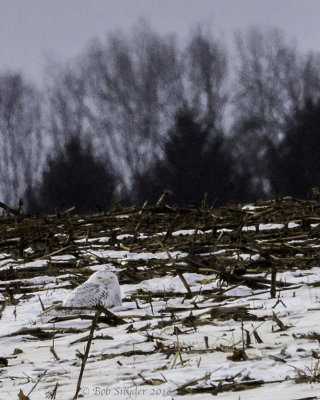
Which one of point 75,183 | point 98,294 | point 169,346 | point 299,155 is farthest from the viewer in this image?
point 75,183

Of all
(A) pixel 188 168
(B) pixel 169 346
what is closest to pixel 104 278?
(B) pixel 169 346

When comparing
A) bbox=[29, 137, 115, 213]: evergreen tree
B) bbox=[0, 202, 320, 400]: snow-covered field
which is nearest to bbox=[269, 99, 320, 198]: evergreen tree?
bbox=[29, 137, 115, 213]: evergreen tree

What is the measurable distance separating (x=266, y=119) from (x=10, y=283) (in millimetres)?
21838

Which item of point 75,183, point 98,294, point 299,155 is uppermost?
point 98,294

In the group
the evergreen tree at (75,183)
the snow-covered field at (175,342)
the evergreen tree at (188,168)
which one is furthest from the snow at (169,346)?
the evergreen tree at (75,183)

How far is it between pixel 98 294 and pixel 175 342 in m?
1.18

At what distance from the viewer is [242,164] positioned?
77.5 feet

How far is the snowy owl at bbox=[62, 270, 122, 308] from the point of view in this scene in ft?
11.0

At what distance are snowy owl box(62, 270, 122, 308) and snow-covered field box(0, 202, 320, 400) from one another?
66mm

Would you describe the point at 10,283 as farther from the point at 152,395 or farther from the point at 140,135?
the point at 140,135

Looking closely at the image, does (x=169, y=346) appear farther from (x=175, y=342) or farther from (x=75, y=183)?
(x=75, y=183)

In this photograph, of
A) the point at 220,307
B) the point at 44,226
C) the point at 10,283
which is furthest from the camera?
the point at 44,226

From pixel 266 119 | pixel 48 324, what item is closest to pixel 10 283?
pixel 48 324

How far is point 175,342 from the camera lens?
227cm
